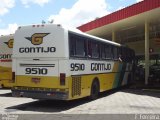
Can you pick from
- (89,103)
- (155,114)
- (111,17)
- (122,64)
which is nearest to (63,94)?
(89,103)

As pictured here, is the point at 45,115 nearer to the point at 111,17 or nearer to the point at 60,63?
the point at 60,63

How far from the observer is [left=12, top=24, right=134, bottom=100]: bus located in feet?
45.1

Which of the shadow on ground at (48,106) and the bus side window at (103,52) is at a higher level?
the bus side window at (103,52)

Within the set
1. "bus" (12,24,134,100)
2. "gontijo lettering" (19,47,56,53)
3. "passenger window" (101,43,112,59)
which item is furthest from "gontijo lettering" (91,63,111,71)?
"gontijo lettering" (19,47,56,53)

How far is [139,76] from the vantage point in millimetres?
34500

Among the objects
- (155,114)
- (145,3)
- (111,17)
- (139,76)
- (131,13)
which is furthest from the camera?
(139,76)

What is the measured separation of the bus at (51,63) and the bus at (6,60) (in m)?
4.85

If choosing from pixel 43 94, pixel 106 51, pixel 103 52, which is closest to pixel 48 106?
pixel 43 94

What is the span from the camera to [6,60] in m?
19.8

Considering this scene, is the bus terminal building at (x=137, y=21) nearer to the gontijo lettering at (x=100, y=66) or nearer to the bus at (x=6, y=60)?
the gontijo lettering at (x=100, y=66)

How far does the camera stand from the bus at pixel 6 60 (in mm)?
19516

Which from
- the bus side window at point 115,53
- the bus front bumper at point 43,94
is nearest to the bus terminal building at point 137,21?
the bus side window at point 115,53

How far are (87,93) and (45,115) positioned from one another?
390 centimetres

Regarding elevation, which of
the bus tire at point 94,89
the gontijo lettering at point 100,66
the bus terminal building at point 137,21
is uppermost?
the bus terminal building at point 137,21
